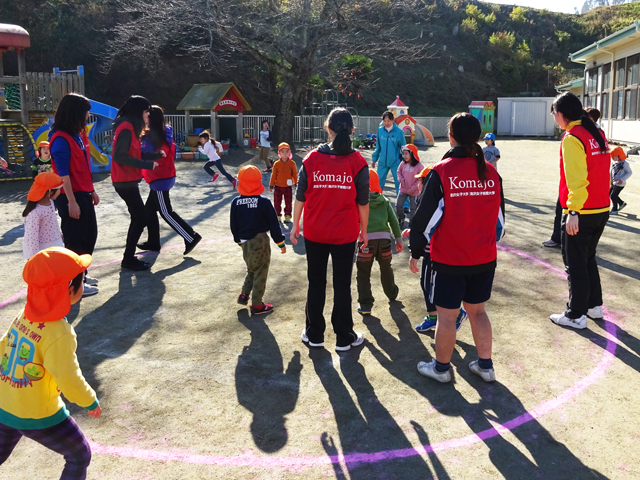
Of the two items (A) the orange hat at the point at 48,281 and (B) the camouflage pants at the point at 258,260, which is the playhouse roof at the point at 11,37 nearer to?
(B) the camouflage pants at the point at 258,260

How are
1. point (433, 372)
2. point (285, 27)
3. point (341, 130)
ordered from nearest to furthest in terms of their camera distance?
point (433, 372) → point (341, 130) → point (285, 27)

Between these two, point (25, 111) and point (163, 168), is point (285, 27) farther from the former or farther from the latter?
point (163, 168)

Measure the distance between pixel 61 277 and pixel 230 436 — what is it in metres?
1.55

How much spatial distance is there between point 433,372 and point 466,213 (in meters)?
1.23

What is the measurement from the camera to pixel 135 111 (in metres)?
6.46

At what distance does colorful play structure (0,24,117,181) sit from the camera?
15102 millimetres

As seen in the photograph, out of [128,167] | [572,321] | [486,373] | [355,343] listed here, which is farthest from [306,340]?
[128,167]

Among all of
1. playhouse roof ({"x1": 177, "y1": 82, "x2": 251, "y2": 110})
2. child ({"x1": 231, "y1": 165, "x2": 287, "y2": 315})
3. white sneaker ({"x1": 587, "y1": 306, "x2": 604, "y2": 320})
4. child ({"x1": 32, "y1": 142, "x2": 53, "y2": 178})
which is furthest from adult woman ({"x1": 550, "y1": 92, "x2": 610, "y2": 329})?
playhouse roof ({"x1": 177, "y1": 82, "x2": 251, "y2": 110})

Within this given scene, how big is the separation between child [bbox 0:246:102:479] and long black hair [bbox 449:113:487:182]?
2425mm

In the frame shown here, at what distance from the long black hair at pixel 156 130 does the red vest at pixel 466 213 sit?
4425 millimetres

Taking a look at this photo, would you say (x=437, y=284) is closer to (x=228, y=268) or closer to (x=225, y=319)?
(x=225, y=319)

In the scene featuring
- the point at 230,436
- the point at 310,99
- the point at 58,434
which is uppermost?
the point at 310,99

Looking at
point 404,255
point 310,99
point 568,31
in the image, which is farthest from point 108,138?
point 568,31

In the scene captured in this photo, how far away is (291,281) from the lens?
6461 millimetres
